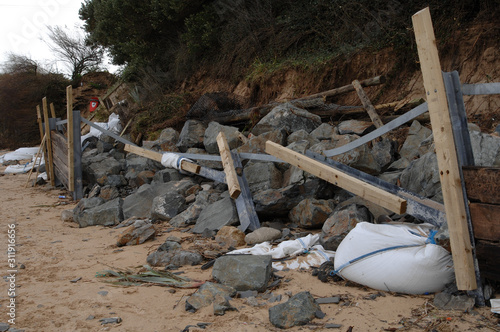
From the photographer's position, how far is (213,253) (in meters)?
3.88

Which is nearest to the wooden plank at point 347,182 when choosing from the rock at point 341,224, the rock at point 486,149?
the rock at point 341,224

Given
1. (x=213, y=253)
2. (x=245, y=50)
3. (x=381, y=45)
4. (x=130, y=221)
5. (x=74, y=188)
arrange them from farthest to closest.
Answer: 1. (x=245, y=50)
2. (x=381, y=45)
3. (x=74, y=188)
4. (x=130, y=221)
5. (x=213, y=253)

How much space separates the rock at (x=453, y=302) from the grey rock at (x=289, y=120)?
467cm

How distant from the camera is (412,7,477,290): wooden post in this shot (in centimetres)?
239

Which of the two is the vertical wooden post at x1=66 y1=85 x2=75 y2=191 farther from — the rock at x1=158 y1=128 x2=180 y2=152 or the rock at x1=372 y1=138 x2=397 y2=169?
the rock at x1=372 y1=138 x2=397 y2=169

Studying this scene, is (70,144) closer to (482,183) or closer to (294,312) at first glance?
(294,312)

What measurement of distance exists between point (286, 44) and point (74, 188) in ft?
22.2

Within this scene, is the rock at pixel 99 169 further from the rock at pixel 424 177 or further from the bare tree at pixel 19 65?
the bare tree at pixel 19 65

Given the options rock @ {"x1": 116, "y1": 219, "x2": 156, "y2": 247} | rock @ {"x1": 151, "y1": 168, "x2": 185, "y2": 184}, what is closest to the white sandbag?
rock @ {"x1": 116, "y1": 219, "x2": 156, "y2": 247}

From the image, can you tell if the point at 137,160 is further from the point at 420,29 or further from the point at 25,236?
the point at 420,29

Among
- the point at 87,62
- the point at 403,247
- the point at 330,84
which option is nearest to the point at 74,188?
the point at 330,84

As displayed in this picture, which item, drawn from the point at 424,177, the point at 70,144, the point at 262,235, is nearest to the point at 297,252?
the point at 262,235

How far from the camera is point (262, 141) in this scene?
6266 millimetres

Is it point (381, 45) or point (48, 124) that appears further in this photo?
point (48, 124)
